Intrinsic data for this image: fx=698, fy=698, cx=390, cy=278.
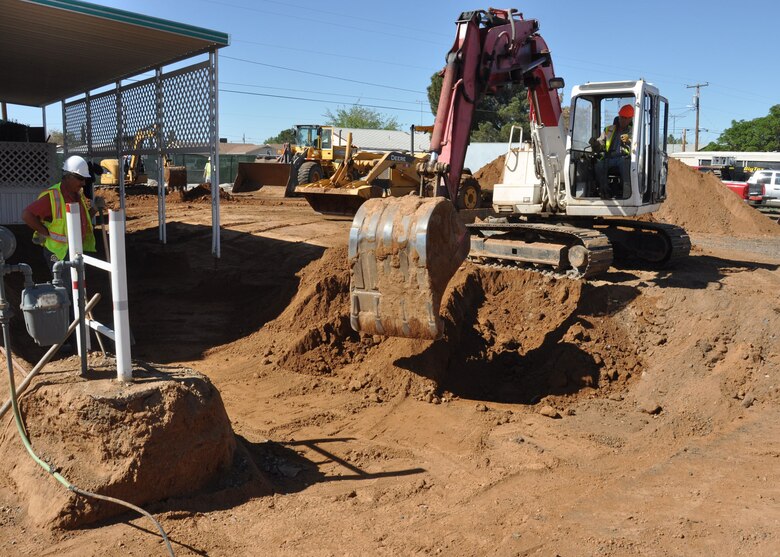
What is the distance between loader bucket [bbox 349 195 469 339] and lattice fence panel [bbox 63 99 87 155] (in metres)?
13.7

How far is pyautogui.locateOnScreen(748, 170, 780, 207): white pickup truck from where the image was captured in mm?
26578

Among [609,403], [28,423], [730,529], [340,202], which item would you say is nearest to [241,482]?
[28,423]

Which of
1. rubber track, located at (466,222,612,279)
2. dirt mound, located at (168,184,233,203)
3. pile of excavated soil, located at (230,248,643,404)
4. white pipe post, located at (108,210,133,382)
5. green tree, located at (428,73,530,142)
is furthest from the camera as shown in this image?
green tree, located at (428,73,530,142)

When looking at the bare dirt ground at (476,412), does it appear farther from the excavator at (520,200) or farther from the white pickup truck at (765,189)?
the white pickup truck at (765,189)

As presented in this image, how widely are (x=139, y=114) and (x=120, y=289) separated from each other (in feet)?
37.0

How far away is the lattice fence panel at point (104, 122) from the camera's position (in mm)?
15859

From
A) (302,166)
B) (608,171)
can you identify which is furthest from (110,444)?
(302,166)

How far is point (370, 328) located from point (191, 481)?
8.26 ft

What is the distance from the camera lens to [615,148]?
10.1 meters

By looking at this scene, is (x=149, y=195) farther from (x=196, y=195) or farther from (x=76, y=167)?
(x=76, y=167)

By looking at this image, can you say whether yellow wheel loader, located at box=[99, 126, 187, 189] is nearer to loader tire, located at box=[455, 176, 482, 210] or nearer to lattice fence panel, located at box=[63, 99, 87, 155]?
lattice fence panel, located at box=[63, 99, 87, 155]

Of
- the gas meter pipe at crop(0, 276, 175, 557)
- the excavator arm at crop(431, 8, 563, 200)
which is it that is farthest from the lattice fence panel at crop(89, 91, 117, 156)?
the gas meter pipe at crop(0, 276, 175, 557)

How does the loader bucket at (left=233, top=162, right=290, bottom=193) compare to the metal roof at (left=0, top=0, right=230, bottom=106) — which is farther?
the loader bucket at (left=233, top=162, right=290, bottom=193)

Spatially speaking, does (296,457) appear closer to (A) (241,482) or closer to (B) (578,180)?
(A) (241,482)
